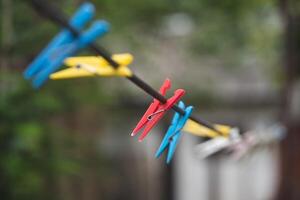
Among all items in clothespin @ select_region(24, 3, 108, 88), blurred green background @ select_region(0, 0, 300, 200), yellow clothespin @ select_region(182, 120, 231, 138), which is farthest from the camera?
blurred green background @ select_region(0, 0, 300, 200)

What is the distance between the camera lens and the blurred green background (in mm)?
2002

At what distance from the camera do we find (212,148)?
1.23 m

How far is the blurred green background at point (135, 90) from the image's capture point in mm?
2002

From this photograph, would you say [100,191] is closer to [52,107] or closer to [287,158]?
[287,158]

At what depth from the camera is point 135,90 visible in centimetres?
471

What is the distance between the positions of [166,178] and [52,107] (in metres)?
3.68

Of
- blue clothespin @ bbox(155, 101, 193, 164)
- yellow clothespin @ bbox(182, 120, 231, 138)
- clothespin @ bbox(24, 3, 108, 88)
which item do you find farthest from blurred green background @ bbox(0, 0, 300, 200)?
clothespin @ bbox(24, 3, 108, 88)

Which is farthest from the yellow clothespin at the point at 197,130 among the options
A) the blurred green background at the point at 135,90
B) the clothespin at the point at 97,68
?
the blurred green background at the point at 135,90

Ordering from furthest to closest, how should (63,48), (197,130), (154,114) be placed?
(197,130)
(154,114)
(63,48)

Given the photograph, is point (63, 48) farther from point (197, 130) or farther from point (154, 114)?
point (197, 130)

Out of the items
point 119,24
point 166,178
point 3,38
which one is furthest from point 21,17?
point 166,178

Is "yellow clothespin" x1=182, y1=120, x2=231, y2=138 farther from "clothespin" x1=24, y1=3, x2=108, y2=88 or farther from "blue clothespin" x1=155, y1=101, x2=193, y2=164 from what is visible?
"clothespin" x1=24, y1=3, x2=108, y2=88

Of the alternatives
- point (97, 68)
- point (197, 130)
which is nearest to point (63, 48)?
point (97, 68)

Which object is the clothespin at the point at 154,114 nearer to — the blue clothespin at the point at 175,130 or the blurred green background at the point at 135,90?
the blue clothespin at the point at 175,130
